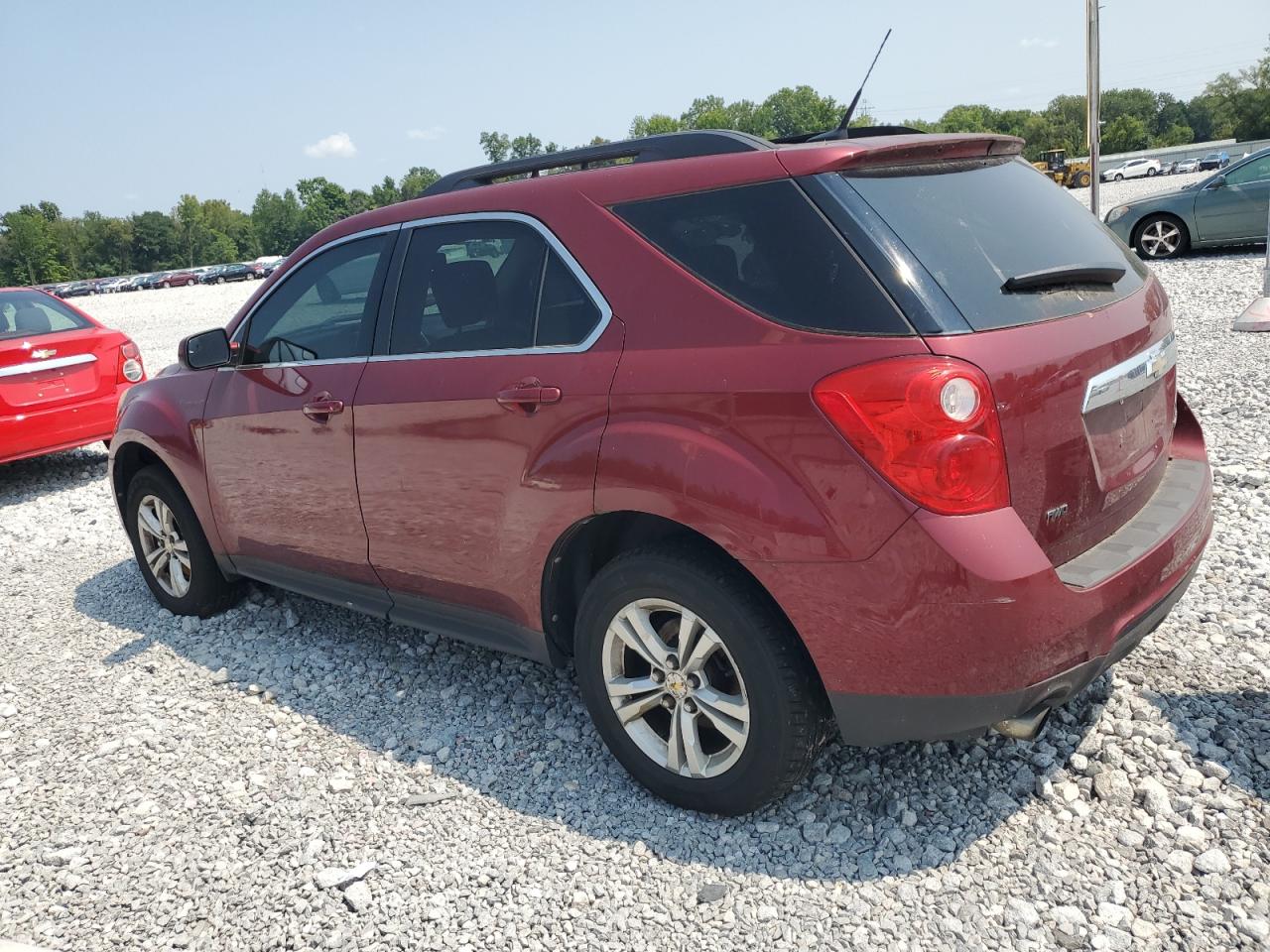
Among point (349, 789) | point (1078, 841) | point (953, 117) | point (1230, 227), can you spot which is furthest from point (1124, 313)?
point (953, 117)

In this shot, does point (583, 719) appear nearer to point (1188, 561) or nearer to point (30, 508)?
point (1188, 561)

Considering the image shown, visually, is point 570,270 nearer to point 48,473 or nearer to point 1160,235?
point 48,473

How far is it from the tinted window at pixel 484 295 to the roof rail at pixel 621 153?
313mm

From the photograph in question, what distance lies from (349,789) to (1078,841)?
2.23 meters

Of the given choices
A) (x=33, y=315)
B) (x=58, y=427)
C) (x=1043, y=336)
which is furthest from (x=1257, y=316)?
(x=33, y=315)

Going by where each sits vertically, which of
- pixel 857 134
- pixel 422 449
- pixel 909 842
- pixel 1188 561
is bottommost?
pixel 909 842

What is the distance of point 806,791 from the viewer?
122 inches

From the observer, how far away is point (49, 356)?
784cm

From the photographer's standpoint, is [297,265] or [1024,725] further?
[297,265]

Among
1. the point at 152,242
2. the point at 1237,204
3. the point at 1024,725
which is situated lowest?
the point at 1024,725

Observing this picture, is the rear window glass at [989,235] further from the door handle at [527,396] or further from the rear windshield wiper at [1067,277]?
the door handle at [527,396]

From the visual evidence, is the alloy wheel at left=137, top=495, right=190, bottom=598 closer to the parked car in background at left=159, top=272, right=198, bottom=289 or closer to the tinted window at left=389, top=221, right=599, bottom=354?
the tinted window at left=389, top=221, right=599, bottom=354

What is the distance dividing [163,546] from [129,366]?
390 centimetres

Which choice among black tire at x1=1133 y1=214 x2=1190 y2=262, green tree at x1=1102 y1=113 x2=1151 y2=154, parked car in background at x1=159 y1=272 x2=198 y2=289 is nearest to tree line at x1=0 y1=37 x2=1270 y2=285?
green tree at x1=1102 y1=113 x2=1151 y2=154
